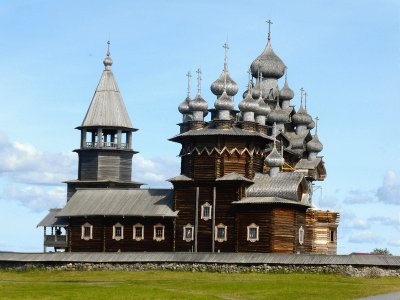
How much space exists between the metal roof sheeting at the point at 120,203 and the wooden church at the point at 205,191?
7 centimetres

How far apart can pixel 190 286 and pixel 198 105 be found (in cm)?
2416

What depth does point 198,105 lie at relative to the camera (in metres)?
70.2

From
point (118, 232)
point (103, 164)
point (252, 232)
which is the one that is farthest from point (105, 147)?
point (252, 232)

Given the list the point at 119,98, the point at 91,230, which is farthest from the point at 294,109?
the point at 91,230

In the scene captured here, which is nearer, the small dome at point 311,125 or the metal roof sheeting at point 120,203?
the metal roof sheeting at point 120,203

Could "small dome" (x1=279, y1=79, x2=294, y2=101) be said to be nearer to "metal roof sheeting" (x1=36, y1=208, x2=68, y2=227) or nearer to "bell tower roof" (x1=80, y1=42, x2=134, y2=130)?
"bell tower roof" (x1=80, y1=42, x2=134, y2=130)

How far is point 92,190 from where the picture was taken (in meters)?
74.4

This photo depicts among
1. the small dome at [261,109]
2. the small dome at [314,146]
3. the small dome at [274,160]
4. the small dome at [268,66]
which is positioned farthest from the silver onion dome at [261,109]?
the small dome at [314,146]

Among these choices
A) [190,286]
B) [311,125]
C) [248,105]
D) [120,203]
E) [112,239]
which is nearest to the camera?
[190,286]

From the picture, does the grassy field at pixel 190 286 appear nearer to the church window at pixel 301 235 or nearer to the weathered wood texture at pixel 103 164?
the church window at pixel 301 235

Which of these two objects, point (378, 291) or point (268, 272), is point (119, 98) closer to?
point (268, 272)

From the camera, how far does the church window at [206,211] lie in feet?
221

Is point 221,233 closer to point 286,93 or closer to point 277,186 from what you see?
point 277,186

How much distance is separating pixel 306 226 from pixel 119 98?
19605 millimetres
